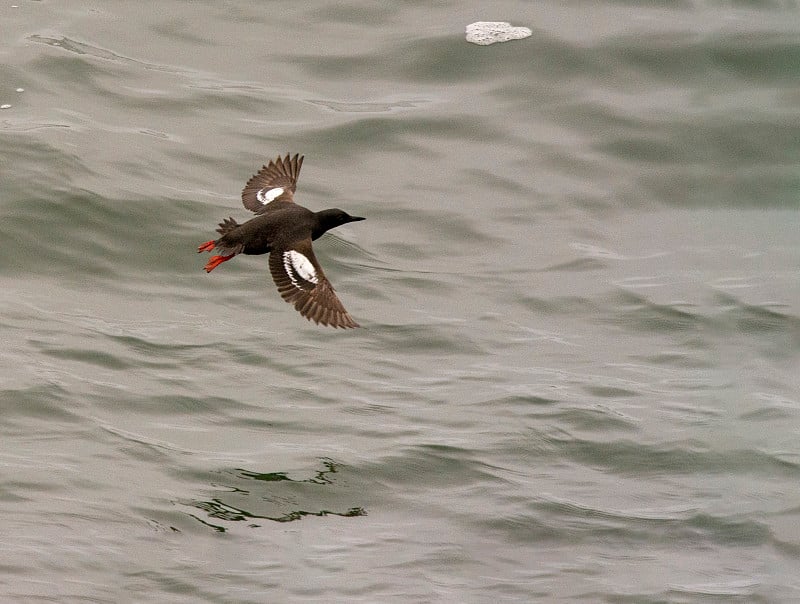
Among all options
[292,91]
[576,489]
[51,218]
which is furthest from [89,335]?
[292,91]

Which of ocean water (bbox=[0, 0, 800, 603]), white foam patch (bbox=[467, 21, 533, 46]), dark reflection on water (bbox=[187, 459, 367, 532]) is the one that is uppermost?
white foam patch (bbox=[467, 21, 533, 46])

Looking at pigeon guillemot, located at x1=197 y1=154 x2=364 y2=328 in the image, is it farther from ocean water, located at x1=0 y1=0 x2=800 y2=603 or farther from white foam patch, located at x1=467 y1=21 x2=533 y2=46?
white foam patch, located at x1=467 y1=21 x2=533 y2=46

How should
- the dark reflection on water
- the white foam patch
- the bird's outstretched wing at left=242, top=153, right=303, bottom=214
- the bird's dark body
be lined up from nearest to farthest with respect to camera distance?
1. the dark reflection on water
2. the bird's dark body
3. the bird's outstretched wing at left=242, top=153, right=303, bottom=214
4. the white foam patch

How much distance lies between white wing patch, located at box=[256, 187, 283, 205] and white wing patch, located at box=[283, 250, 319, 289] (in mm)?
1050

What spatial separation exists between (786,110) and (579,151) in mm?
2002

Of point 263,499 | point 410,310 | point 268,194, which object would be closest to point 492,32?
point 410,310

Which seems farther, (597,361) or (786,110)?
(786,110)

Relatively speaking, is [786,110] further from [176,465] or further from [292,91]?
[176,465]

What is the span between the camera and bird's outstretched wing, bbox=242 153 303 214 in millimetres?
9398

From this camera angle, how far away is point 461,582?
271 inches

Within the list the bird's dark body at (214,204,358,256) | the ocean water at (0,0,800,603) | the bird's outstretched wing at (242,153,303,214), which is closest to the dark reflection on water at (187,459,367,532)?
the ocean water at (0,0,800,603)

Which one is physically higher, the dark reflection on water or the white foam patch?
the white foam patch

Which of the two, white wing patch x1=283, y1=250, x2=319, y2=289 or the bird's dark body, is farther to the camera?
the bird's dark body

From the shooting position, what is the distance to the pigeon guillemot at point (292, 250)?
26.8 ft
